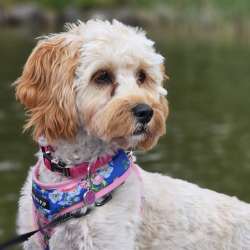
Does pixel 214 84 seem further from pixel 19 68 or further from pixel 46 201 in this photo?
pixel 46 201

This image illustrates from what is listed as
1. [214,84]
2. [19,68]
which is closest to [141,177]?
[214,84]

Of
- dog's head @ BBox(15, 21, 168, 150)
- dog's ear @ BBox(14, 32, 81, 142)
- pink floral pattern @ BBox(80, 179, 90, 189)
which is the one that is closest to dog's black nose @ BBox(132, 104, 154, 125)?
dog's head @ BBox(15, 21, 168, 150)

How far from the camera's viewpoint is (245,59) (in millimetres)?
33688

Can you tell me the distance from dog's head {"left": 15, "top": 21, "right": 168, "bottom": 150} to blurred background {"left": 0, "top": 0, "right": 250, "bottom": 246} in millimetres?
912

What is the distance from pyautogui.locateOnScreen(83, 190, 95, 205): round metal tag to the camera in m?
3.81

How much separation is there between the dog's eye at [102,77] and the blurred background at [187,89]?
1.06 meters

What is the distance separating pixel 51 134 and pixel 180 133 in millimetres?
12384

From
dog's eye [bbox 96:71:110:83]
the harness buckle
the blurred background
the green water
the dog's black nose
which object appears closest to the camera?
the dog's black nose

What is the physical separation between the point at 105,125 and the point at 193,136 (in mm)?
12082

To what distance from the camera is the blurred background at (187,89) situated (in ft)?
40.0

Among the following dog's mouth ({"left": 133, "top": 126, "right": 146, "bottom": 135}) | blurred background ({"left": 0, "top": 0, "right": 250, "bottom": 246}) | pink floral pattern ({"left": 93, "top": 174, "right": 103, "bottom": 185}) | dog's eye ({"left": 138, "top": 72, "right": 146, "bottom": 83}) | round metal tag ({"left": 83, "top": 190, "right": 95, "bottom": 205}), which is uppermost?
dog's eye ({"left": 138, "top": 72, "right": 146, "bottom": 83})

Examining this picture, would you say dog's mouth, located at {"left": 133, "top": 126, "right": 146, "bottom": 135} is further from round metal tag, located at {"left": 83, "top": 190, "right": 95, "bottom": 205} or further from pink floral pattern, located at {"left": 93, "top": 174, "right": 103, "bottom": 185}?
round metal tag, located at {"left": 83, "top": 190, "right": 95, "bottom": 205}

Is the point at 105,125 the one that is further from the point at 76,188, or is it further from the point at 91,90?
the point at 76,188

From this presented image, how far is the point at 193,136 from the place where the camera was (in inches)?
616
